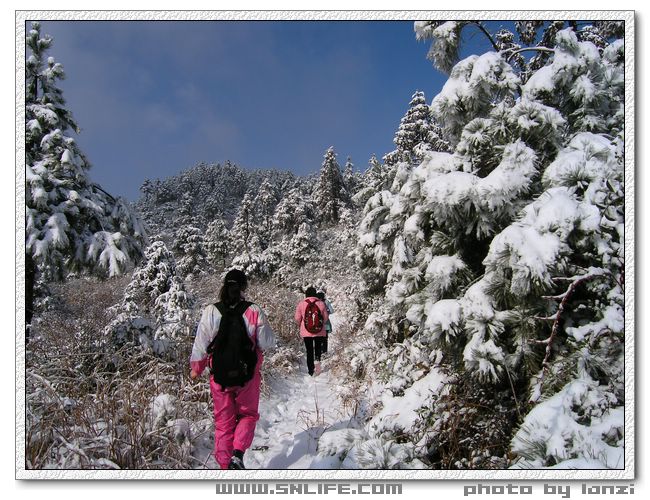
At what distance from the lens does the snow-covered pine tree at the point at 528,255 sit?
105 inches

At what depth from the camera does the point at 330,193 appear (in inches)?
1737

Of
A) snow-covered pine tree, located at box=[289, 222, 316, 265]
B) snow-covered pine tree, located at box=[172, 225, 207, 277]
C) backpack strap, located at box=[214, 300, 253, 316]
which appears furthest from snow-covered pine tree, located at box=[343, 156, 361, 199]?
backpack strap, located at box=[214, 300, 253, 316]

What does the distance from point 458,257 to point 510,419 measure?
1.44m

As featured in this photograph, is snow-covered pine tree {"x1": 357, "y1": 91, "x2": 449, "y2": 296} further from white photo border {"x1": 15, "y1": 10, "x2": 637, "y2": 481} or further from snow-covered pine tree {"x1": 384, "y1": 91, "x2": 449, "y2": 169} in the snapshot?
white photo border {"x1": 15, "y1": 10, "x2": 637, "y2": 481}

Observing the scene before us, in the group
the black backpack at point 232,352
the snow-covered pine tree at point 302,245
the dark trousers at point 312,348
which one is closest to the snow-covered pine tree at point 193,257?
the snow-covered pine tree at point 302,245

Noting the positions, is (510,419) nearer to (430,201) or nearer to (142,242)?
(430,201)

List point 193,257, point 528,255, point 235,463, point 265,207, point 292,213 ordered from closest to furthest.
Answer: point 528,255
point 235,463
point 193,257
point 292,213
point 265,207

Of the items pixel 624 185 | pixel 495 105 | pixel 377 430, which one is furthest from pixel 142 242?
pixel 624 185

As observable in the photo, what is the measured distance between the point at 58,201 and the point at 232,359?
10.2 ft

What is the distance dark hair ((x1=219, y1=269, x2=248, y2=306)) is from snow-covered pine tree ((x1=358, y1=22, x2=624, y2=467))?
5.61 ft

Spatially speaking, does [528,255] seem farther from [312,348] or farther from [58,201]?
[312,348]

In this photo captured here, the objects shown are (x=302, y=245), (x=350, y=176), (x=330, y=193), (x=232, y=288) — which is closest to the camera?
(x=232, y=288)

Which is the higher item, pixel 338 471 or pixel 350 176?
pixel 350 176

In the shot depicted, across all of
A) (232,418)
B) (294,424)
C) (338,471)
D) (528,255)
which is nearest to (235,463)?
(232,418)
